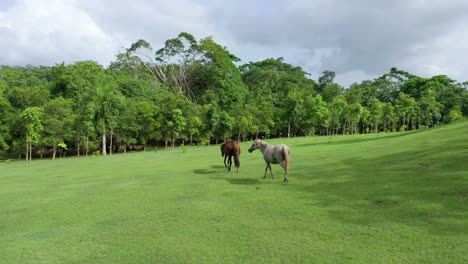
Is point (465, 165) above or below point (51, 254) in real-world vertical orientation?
above

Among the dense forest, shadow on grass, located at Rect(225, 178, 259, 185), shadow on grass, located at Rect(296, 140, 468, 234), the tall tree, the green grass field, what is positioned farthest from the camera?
the dense forest

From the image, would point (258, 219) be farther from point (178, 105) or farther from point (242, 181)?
point (178, 105)

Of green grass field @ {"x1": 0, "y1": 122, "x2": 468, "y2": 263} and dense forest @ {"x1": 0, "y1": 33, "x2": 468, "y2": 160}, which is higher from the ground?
dense forest @ {"x1": 0, "y1": 33, "x2": 468, "y2": 160}

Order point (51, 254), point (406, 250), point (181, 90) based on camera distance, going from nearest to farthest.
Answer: point (406, 250), point (51, 254), point (181, 90)

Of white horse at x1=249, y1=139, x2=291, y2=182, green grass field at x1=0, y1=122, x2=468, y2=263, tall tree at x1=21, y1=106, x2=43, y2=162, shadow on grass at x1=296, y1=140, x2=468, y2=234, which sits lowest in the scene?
green grass field at x1=0, y1=122, x2=468, y2=263

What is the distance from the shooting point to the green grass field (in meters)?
5.71

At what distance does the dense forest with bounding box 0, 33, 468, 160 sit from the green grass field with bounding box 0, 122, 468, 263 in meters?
31.5

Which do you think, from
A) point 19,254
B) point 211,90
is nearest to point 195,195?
point 19,254

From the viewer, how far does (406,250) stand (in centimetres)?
547

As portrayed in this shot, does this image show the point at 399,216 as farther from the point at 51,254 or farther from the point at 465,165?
the point at 51,254

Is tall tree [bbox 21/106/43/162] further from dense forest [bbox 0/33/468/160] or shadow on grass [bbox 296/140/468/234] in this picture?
shadow on grass [bbox 296/140/468/234]

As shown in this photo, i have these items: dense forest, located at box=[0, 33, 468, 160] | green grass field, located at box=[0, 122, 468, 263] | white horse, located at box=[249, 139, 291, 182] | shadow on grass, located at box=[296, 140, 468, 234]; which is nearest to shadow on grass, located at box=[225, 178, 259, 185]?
green grass field, located at box=[0, 122, 468, 263]

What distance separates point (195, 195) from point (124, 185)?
420 centimetres

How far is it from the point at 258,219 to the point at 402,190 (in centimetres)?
474
